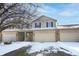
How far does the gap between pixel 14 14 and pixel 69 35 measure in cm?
102

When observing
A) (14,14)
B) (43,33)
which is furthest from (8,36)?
(43,33)

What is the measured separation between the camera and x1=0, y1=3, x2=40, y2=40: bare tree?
10.0ft

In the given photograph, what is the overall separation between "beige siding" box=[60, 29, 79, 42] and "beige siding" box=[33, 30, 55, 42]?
163mm

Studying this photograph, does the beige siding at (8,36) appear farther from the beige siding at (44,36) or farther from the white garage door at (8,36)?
the beige siding at (44,36)

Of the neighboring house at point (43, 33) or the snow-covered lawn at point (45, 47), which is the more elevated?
the neighboring house at point (43, 33)

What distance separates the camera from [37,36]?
10.1 feet

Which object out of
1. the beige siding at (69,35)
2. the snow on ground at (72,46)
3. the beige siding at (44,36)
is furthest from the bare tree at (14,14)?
the snow on ground at (72,46)

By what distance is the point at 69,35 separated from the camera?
121 inches

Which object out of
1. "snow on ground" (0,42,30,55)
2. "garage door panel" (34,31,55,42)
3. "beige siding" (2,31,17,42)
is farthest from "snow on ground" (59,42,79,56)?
"beige siding" (2,31,17,42)

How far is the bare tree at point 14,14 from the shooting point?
306 centimetres

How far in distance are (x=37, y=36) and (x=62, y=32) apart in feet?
1.44

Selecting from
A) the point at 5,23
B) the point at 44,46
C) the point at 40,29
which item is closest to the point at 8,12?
the point at 5,23

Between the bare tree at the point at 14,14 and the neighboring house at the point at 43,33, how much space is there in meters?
0.11

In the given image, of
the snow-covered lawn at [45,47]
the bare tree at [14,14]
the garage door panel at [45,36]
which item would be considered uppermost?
the bare tree at [14,14]
